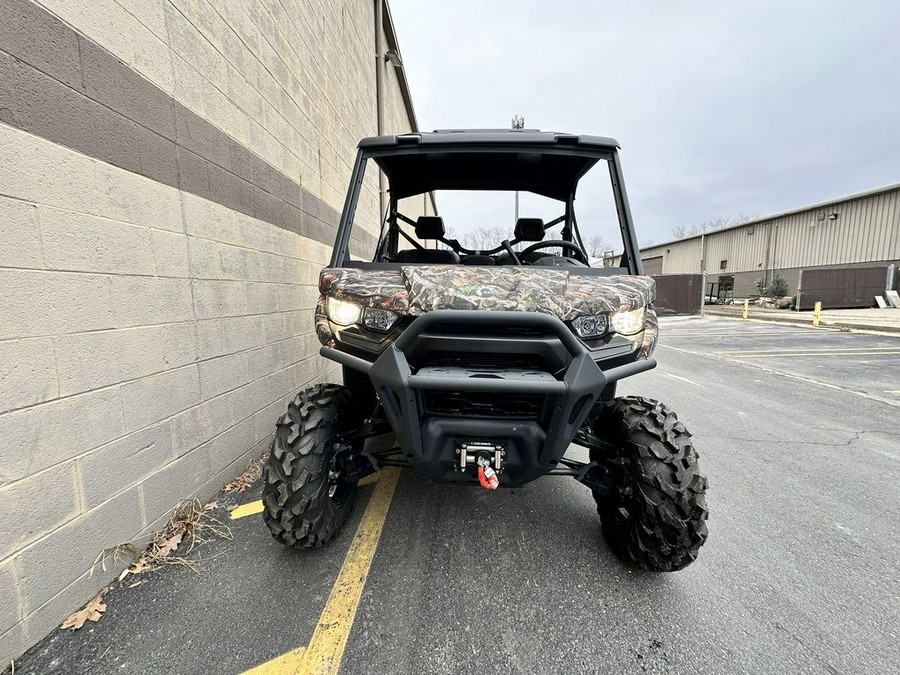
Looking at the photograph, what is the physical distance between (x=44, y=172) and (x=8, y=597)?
5.45 ft

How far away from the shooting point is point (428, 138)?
2.40 meters

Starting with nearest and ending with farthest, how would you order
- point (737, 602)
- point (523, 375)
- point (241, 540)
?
point (523, 375), point (737, 602), point (241, 540)

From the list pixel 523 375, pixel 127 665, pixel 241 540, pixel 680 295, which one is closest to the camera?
pixel 127 665

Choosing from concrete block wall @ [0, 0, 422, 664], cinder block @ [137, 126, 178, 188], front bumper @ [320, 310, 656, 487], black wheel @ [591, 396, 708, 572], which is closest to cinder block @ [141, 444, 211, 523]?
concrete block wall @ [0, 0, 422, 664]

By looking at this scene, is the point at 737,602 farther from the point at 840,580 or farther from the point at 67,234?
the point at 67,234

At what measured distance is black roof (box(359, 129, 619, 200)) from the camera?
235cm

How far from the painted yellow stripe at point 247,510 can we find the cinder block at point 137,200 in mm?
1774

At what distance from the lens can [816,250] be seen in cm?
2428

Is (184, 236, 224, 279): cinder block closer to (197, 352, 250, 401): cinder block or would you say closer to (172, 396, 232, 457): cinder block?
(197, 352, 250, 401): cinder block

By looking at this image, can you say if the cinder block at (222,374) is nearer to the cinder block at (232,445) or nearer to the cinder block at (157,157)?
the cinder block at (232,445)

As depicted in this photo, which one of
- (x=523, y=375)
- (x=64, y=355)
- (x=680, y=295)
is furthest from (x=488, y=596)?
(x=680, y=295)

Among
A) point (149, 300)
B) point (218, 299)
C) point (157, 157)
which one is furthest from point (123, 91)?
point (218, 299)

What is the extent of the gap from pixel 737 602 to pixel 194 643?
7.85 ft

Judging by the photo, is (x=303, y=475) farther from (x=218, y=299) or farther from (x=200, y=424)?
(x=218, y=299)
